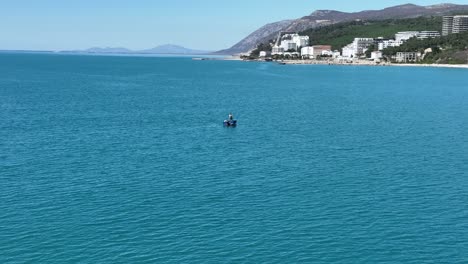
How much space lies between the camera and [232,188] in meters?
29.4

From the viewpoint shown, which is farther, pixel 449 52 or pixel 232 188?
pixel 449 52

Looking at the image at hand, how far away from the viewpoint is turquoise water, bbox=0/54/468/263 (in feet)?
70.2

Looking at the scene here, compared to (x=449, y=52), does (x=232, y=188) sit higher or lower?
higher

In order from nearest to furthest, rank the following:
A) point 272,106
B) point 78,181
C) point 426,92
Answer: point 78,181 → point 272,106 → point 426,92

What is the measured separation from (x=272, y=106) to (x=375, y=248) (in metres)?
48.3

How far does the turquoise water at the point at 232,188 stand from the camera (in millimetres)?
21391

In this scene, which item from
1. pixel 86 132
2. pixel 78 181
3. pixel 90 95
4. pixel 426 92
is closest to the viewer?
pixel 78 181

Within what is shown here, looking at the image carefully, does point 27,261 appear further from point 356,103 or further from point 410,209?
point 356,103

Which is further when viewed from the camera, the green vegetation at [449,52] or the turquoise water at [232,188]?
the green vegetation at [449,52]

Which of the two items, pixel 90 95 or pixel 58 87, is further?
pixel 58 87

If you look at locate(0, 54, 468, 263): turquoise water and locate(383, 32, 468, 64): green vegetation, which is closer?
locate(0, 54, 468, 263): turquoise water

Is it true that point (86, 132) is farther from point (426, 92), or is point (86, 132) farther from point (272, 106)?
point (426, 92)

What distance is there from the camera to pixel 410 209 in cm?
2597

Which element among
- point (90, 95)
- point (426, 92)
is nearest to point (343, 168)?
point (90, 95)
